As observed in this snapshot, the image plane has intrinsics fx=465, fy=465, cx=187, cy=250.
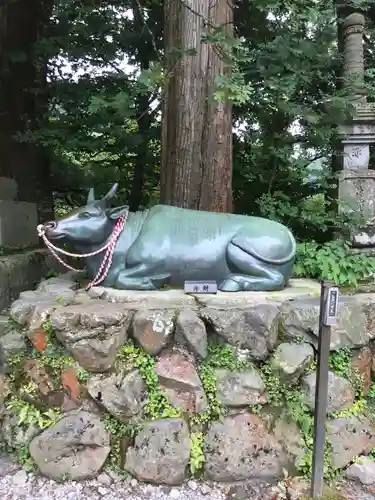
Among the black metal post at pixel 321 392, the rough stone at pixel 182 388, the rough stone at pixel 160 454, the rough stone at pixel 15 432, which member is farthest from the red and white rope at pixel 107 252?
the black metal post at pixel 321 392

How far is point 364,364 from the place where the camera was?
316 cm

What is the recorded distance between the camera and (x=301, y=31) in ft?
17.8

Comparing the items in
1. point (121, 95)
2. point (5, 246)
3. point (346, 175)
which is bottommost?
point (5, 246)

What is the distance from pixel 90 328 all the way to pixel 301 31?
14.7ft

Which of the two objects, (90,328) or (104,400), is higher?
(90,328)

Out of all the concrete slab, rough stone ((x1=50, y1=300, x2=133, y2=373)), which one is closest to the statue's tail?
the concrete slab

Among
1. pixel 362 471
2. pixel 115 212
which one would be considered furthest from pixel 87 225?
pixel 362 471

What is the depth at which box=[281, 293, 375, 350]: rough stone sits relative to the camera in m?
2.95

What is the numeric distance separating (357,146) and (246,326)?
10.5ft

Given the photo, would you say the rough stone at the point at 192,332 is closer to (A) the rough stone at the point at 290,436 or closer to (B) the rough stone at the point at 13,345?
(A) the rough stone at the point at 290,436

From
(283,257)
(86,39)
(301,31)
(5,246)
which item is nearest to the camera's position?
(283,257)

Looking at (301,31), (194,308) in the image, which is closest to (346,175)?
(301,31)

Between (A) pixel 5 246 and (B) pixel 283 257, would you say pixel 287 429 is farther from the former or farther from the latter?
(A) pixel 5 246

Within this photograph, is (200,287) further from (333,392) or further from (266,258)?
(333,392)
